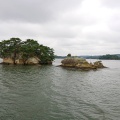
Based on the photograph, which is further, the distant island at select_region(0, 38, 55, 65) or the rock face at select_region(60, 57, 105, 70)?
the distant island at select_region(0, 38, 55, 65)

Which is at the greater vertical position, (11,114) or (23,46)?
(23,46)

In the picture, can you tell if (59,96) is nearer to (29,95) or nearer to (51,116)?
(29,95)

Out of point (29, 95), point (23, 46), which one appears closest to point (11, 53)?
point (23, 46)

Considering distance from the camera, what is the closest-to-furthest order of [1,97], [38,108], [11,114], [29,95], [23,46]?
1. [11,114]
2. [38,108]
3. [1,97]
4. [29,95]
5. [23,46]

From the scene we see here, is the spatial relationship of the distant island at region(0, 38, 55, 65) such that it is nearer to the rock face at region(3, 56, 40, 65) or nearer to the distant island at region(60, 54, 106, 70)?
the rock face at region(3, 56, 40, 65)

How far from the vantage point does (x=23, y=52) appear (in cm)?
9512

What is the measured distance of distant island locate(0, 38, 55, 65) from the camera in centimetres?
9628

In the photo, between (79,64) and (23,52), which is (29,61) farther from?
(79,64)

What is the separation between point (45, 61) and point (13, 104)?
82800 mm

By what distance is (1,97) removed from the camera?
24031mm

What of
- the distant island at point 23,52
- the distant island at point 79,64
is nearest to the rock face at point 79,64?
the distant island at point 79,64

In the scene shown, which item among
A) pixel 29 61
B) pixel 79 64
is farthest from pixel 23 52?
pixel 79 64

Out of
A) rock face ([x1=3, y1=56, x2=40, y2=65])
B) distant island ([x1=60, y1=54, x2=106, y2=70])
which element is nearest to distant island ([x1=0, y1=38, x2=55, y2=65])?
rock face ([x1=3, y1=56, x2=40, y2=65])

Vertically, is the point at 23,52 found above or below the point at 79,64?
above
